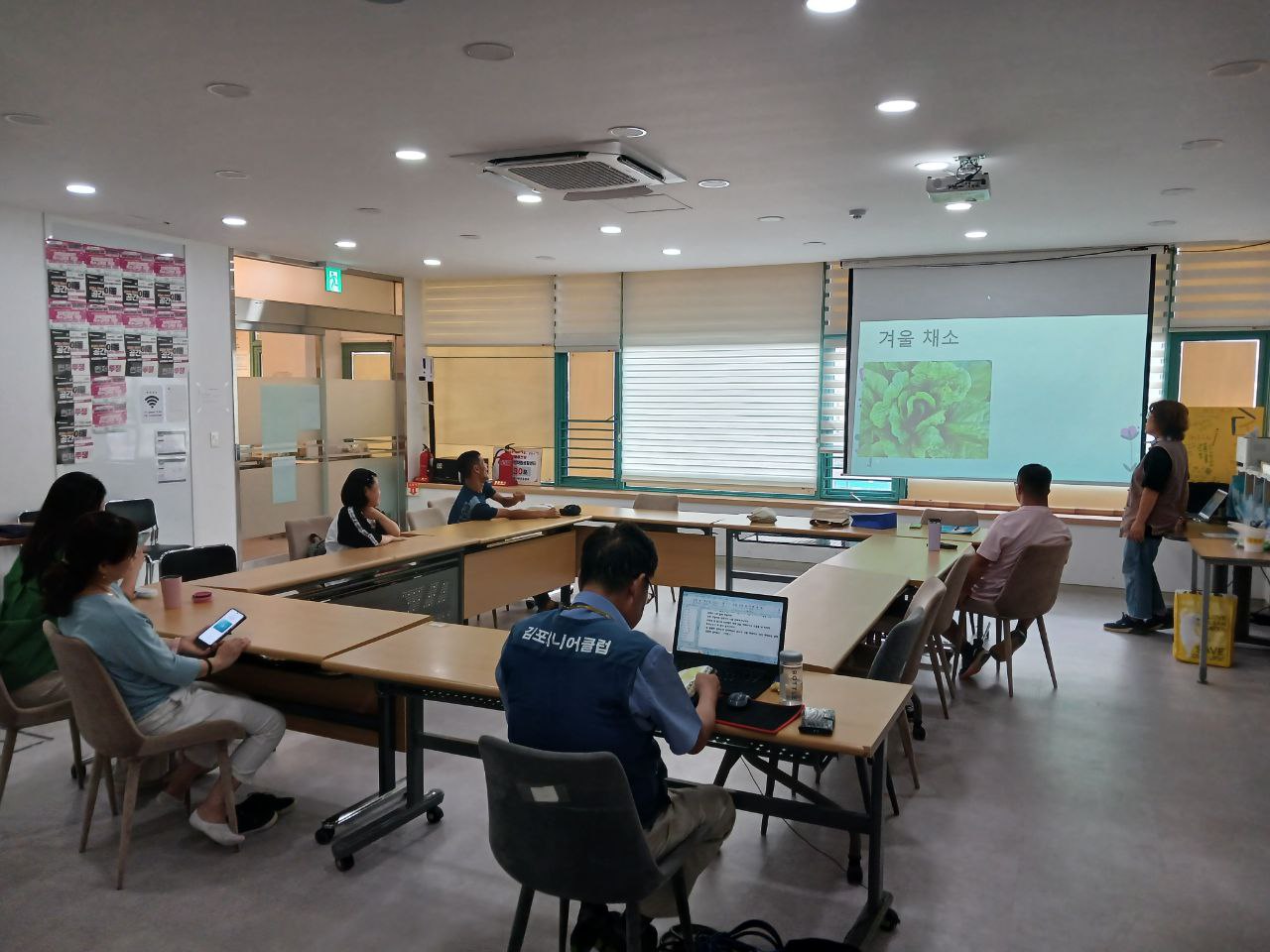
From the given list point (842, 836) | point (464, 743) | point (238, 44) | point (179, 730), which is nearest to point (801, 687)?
point (842, 836)

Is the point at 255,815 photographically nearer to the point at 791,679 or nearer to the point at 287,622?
the point at 287,622

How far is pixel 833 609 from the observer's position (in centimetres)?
374

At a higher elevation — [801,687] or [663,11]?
[663,11]

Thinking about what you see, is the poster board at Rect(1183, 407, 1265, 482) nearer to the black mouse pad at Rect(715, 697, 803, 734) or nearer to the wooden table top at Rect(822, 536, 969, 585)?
the wooden table top at Rect(822, 536, 969, 585)

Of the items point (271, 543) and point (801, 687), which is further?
point (271, 543)

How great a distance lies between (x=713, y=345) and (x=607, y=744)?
22.8 feet

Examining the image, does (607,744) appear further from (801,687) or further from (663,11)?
(663,11)

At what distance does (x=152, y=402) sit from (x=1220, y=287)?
839cm

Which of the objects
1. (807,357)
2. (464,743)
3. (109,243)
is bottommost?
(464,743)

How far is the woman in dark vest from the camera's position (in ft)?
19.3

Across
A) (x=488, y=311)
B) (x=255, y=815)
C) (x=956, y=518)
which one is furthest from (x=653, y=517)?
(x=255, y=815)

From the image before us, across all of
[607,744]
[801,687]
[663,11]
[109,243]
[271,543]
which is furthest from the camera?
[271,543]

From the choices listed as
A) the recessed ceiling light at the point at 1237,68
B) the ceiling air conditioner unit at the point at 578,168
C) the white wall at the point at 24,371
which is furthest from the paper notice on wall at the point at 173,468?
the recessed ceiling light at the point at 1237,68

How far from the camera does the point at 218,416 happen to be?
7.35 m
